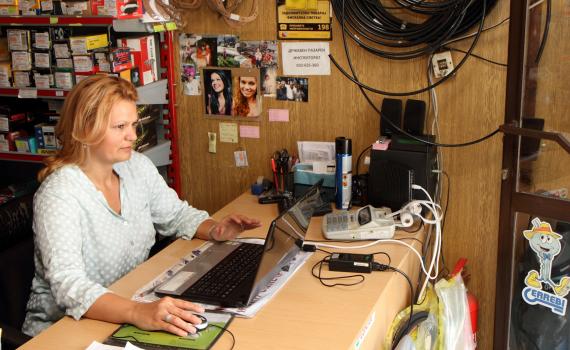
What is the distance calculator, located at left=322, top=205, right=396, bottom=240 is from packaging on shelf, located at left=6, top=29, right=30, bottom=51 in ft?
5.09

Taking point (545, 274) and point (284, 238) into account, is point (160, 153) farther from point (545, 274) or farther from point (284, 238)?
point (545, 274)

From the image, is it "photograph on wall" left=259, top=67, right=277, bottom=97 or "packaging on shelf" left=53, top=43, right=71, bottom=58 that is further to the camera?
"photograph on wall" left=259, top=67, right=277, bottom=97

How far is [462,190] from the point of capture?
9.10 ft

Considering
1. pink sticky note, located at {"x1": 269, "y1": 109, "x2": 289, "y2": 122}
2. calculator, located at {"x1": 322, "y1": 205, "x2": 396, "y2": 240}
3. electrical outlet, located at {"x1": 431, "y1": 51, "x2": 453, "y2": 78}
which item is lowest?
calculator, located at {"x1": 322, "y1": 205, "x2": 396, "y2": 240}

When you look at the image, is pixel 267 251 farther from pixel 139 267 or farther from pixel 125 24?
pixel 125 24

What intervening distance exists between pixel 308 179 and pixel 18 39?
1416 millimetres

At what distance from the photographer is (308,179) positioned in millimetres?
2891

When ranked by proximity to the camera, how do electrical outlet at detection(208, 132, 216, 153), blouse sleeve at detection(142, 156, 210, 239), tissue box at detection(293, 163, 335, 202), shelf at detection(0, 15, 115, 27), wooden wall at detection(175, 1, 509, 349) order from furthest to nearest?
electrical outlet at detection(208, 132, 216, 153), tissue box at detection(293, 163, 335, 202), shelf at detection(0, 15, 115, 27), wooden wall at detection(175, 1, 509, 349), blouse sleeve at detection(142, 156, 210, 239)

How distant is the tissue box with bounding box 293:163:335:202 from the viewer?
9.40 feet

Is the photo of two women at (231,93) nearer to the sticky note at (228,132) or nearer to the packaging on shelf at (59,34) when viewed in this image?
the sticky note at (228,132)

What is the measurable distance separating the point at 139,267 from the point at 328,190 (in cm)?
97

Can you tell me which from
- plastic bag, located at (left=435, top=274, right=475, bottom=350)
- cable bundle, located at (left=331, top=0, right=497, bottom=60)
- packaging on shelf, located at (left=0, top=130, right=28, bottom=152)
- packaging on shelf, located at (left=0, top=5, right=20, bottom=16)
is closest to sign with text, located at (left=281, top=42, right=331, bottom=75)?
cable bundle, located at (left=331, top=0, right=497, bottom=60)

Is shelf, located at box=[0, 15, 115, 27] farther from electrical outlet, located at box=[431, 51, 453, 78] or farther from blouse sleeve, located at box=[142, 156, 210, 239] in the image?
electrical outlet, located at box=[431, 51, 453, 78]

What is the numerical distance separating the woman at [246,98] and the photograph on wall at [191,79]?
0.68 feet
